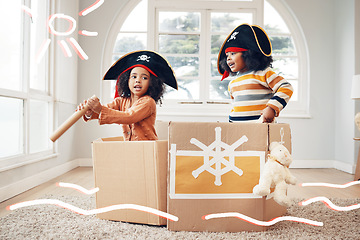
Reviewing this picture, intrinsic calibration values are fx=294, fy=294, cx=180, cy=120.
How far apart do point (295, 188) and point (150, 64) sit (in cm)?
127

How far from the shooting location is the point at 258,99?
1.41 meters

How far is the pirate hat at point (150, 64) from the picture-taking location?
4.51 feet

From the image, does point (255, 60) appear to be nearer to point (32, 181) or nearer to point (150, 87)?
point (150, 87)

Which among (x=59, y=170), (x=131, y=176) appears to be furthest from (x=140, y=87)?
(x=59, y=170)

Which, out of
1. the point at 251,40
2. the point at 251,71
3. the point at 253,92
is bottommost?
the point at 253,92

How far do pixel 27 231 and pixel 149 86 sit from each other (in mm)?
772

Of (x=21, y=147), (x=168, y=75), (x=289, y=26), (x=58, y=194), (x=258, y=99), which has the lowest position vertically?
(x=58, y=194)

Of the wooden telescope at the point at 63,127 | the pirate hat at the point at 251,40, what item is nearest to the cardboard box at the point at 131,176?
the wooden telescope at the point at 63,127

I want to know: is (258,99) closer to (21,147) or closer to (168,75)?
(168,75)

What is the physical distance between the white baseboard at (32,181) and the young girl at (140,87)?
2.39 ft

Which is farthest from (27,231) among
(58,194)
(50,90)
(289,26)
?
(289,26)

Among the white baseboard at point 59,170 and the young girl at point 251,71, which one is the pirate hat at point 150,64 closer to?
the young girl at point 251,71

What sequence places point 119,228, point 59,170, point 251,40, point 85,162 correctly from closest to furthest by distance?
point 119,228
point 251,40
point 59,170
point 85,162

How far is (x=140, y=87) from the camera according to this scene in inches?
53.7
